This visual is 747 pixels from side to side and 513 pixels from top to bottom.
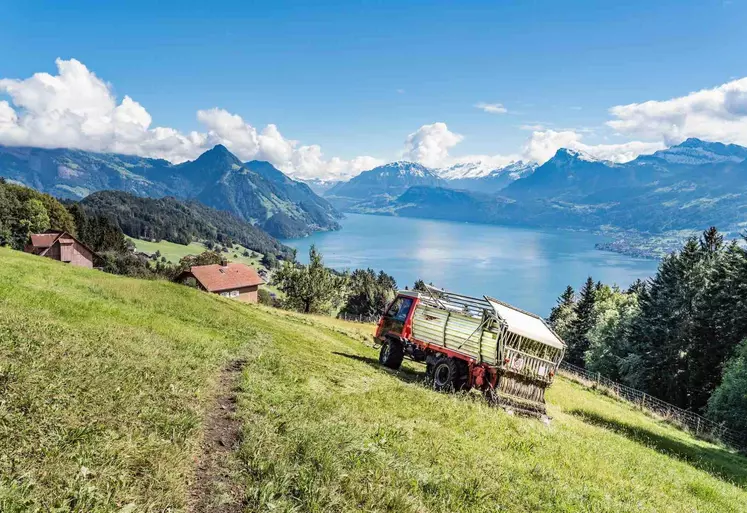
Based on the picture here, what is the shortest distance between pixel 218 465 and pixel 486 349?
1152 cm

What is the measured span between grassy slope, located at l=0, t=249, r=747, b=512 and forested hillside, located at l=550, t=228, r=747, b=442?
29580mm

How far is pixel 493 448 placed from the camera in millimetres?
10219

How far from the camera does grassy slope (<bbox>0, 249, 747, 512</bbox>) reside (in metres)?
6.29

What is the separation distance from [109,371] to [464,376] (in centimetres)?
1208

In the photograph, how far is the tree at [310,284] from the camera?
74625 millimetres

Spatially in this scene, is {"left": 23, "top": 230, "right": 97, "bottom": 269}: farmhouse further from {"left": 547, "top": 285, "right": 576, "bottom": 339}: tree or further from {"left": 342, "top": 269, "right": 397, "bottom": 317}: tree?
{"left": 547, "top": 285, "right": 576, "bottom": 339}: tree

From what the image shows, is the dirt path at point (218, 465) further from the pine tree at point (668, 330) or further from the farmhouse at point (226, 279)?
the farmhouse at point (226, 279)

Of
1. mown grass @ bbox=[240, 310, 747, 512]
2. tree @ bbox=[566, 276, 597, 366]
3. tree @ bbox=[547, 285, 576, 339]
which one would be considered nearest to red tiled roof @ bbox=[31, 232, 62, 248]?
mown grass @ bbox=[240, 310, 747, 512]

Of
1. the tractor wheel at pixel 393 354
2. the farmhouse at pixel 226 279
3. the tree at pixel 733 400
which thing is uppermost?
the tractor wheel at pixel 393 354

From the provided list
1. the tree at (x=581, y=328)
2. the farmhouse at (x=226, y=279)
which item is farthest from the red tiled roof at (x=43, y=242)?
the tree at (x=581, y=328)

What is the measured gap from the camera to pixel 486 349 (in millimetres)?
16578

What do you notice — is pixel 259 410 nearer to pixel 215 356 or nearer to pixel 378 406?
pixel 378 406

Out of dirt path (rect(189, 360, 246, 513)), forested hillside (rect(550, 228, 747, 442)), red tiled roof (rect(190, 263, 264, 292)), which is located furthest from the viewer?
red tiled roof (rect(190, 263, 264, 292))

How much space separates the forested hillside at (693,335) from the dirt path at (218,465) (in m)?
37.0
